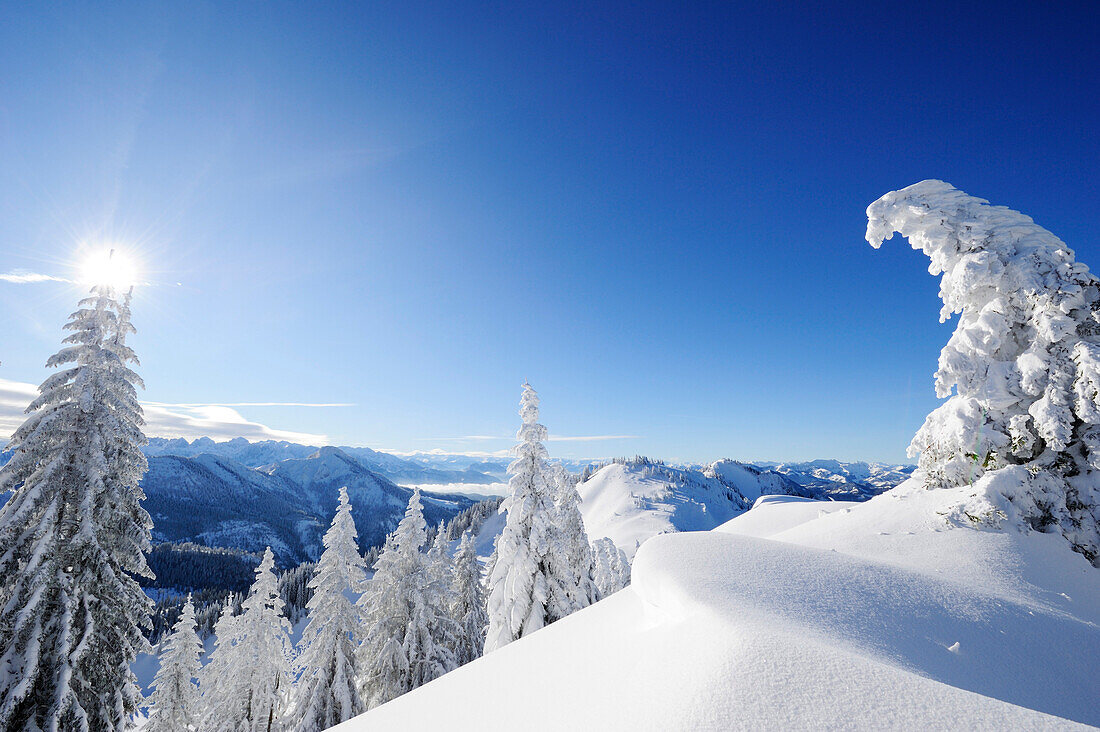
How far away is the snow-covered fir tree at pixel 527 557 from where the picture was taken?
1736 centimetres

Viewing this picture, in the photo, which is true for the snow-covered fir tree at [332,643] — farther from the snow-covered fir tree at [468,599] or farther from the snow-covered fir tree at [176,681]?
the snow-covered fir tree at [176,681]

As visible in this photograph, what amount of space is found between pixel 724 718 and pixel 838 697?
0.90 meters

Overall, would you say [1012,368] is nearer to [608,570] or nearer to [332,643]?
[332,643]

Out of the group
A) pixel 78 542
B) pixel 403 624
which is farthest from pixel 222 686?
pixel 78 542

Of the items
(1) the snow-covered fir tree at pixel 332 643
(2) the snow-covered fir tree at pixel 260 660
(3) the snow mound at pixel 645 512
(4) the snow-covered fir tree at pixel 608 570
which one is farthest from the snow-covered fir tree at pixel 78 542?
(3) the snow mound at pixel 645 512

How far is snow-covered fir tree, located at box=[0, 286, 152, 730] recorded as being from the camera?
380 inches

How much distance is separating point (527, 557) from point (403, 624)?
10.1 meters

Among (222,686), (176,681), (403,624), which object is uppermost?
(403,624)

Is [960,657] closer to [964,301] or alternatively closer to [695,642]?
[695,642]

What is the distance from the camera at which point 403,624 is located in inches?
891

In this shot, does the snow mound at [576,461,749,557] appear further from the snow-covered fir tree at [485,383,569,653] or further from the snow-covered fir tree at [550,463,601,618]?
the snow-covered fir tree at [485,383,569,653]

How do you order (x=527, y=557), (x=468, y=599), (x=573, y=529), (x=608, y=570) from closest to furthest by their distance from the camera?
(x=527, y=557), (x=573, y=529), (x=468, y=599), (x=608, y=570)

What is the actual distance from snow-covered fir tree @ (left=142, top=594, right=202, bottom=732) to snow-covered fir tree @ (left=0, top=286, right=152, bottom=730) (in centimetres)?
1704

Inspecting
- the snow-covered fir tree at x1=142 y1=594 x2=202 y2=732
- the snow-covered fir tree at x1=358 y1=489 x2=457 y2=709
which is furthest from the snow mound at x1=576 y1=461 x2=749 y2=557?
the snow-covered fir tree at x1=142 y1=594 x2=202 y2=732
